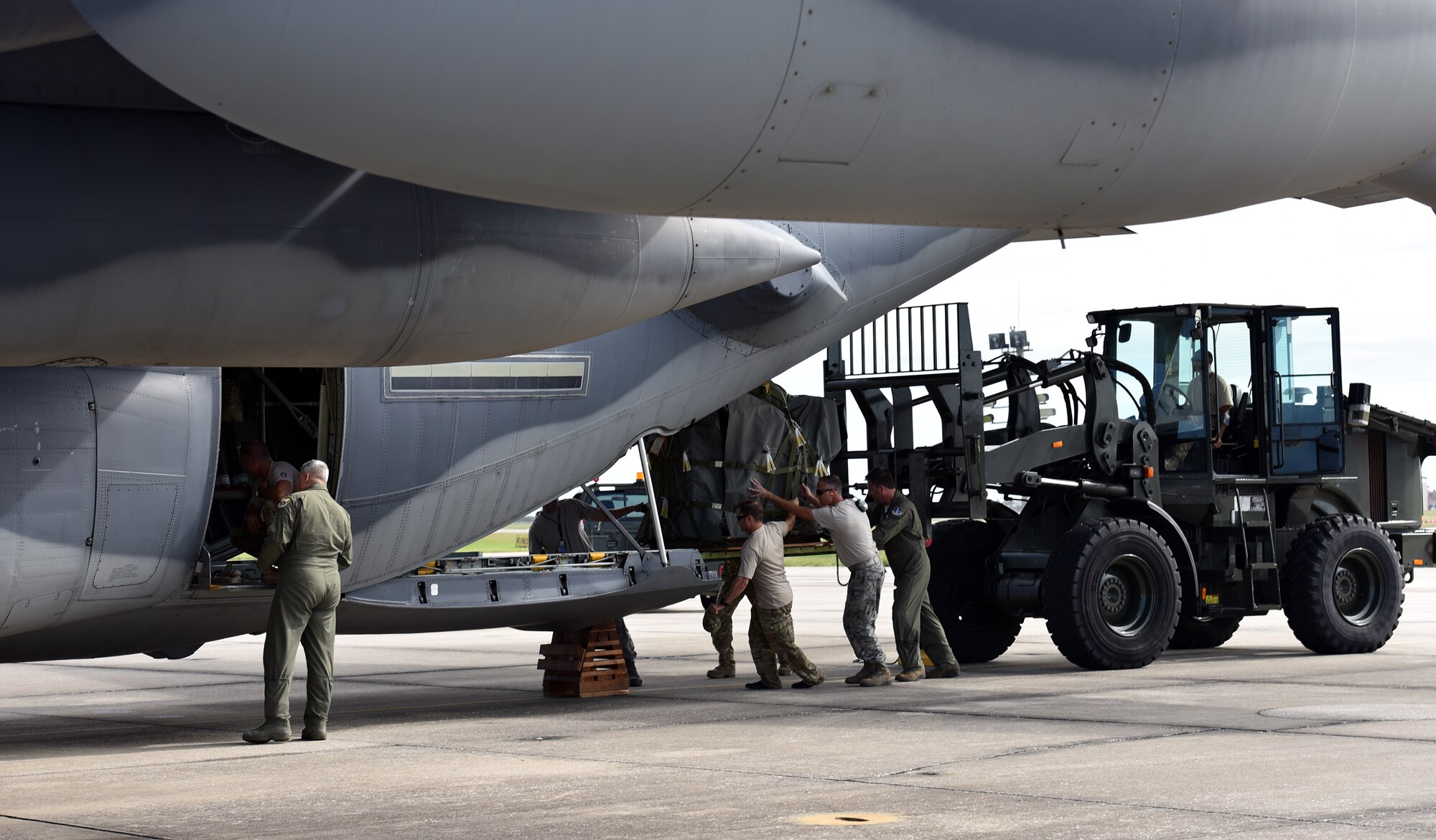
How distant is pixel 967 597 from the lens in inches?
534

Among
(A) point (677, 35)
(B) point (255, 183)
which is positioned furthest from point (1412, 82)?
(B) point (255, 183)

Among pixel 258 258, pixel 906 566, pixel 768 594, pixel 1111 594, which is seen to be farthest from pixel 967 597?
pixel 258 258

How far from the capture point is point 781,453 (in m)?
12.2

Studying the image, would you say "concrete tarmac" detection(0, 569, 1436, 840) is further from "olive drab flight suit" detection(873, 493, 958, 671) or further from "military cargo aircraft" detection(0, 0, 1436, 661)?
"military cargo aircraft" detection(0, 0, 1436, 661)

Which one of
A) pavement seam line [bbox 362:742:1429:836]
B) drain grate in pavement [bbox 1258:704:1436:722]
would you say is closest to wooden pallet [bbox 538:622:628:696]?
pavement seam line [bbox 362:742:1429:836]

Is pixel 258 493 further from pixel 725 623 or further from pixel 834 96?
pixel 834 96

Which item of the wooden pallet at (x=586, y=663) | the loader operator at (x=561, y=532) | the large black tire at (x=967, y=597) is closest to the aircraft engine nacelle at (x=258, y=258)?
the wooden pallet at (x=586, y=663)

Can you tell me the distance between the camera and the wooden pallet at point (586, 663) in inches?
440

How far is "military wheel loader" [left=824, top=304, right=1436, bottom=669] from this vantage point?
12703 mm

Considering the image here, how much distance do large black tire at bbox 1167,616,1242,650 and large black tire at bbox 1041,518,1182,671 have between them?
6.32 feet

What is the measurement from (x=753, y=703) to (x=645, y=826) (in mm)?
4357

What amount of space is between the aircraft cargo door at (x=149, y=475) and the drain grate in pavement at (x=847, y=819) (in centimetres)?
376

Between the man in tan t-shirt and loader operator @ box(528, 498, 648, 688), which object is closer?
the man in tan t-shirt

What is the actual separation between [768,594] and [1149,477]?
12.7 ft
